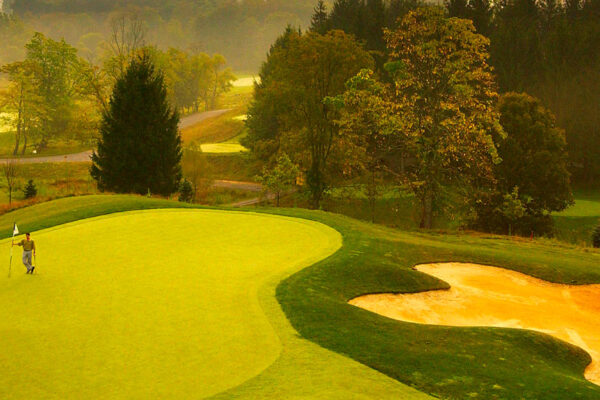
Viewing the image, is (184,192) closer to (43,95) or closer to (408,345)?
(408,345)

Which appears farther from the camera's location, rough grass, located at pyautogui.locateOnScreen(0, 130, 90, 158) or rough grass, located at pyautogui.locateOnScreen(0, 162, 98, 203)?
rough grass, located at pyautogui.locateOnScreen(0, 130, 90, 158)

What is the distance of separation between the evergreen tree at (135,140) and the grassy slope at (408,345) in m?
23.8

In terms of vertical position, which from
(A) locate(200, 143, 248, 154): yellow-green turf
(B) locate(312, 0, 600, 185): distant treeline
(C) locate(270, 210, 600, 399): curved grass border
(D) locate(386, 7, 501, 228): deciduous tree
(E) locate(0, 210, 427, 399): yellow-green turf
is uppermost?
(B) locate(312, 0, 600, 185): distant treeline

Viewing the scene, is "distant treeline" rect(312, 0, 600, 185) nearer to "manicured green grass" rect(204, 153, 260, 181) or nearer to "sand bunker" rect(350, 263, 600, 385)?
"manicured green grass" rect(204, 153, 260, 181)

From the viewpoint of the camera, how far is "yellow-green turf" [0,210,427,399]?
7.14 metres

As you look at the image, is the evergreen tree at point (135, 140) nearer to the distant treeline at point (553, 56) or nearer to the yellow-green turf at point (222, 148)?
the distant treeline at point (553, 56)

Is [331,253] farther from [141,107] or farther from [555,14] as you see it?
[555,14]

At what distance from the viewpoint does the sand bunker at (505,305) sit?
12258 mm

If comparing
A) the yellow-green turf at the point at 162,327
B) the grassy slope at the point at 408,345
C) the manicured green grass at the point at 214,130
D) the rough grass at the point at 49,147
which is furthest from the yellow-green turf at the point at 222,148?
the grassy slope at the point at 408,345

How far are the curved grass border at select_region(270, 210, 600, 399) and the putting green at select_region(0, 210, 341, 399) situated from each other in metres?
0.99

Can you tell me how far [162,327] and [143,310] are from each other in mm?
1105

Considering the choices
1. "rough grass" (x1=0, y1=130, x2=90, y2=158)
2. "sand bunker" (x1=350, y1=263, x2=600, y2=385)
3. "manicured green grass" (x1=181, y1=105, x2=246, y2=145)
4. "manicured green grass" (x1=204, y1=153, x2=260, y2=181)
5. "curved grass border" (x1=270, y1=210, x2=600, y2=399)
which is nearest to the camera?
"curved grass border" (x1=270, y1=210, x2=600, y2=399)

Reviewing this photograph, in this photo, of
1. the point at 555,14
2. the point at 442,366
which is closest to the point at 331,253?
the point at 442,366

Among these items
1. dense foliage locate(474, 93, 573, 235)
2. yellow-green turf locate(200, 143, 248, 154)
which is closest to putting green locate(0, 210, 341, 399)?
dense foliage locate(474, 93, 573, 235)
